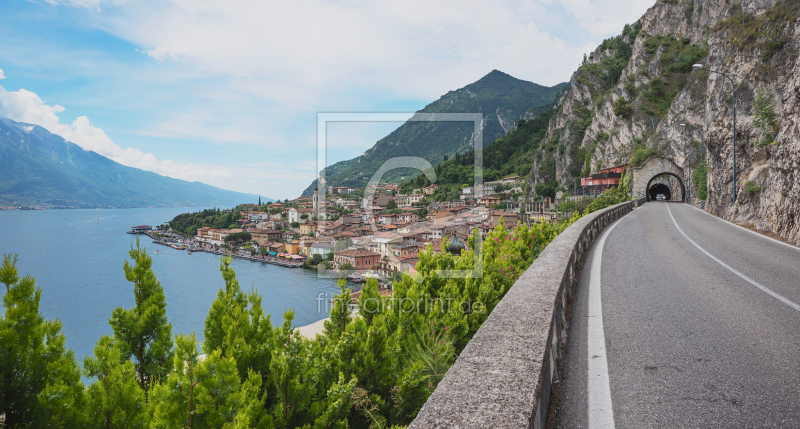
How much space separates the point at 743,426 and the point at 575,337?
139cm

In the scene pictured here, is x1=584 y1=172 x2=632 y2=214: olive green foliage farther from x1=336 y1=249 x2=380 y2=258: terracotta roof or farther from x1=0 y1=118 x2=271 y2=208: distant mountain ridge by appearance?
x1=0 y1=118 x2=271 y2=208: distant mountain ridge

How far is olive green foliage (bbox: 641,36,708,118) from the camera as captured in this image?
49.7 meters

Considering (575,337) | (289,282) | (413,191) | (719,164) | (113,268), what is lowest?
(289,282)

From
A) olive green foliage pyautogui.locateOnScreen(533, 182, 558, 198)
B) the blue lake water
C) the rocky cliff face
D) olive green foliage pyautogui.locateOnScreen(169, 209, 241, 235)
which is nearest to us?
the rocky cliff face

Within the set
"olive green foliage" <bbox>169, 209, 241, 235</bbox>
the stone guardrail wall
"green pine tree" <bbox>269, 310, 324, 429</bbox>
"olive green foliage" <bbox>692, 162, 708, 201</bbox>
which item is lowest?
"olive green foliage" <bbox>169, 209, 241, 235</bbox>

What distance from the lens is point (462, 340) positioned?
4207mm

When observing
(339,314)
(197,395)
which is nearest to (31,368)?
(197,395)

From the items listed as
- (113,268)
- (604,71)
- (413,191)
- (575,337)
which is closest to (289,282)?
(113,268)

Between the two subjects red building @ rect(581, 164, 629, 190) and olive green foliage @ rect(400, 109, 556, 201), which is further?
olive green foliage @ rect(400, 109, 556, 201)

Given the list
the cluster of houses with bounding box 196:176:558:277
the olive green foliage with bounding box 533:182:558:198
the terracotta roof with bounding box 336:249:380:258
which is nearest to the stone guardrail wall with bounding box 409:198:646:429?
the cluster of houses with bounding box 196:176:558:277

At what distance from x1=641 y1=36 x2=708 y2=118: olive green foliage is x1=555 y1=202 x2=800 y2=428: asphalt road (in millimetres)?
57424

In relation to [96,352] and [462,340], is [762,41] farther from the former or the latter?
[96,352]

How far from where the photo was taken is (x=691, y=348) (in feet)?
9.23

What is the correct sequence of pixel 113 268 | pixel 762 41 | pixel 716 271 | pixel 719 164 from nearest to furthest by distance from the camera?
pixel 716 271 → pixel 762 41 → pixel 719 164 → pixel 113 268
